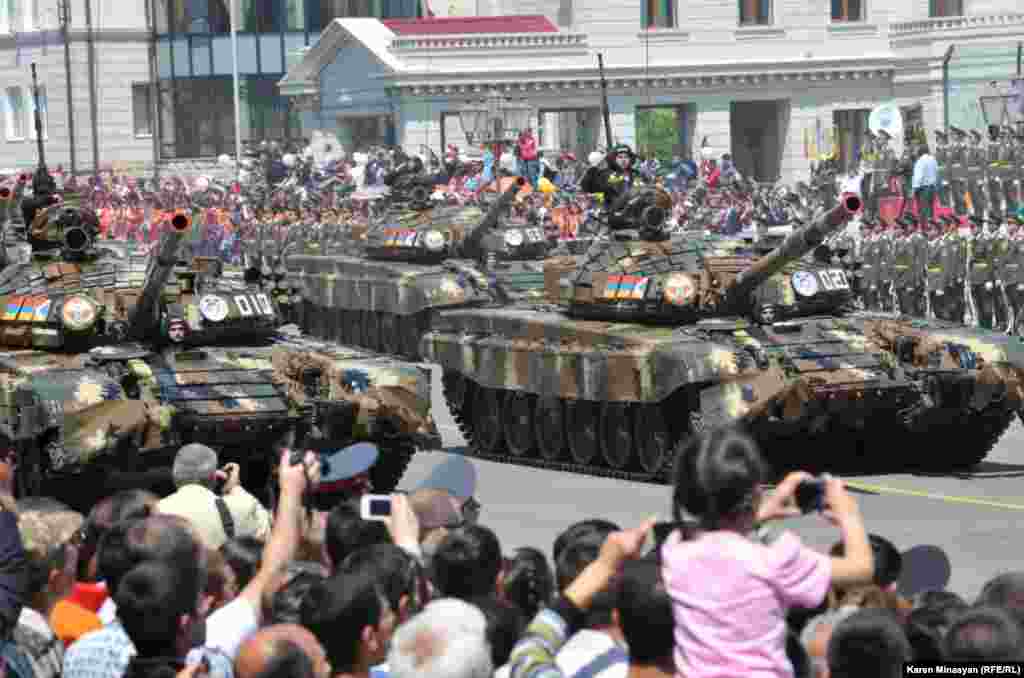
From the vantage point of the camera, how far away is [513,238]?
3525 centimetres

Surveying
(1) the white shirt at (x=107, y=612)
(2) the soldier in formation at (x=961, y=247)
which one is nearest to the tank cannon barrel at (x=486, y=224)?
(2) the soldier in formation at (x=961, y=247)

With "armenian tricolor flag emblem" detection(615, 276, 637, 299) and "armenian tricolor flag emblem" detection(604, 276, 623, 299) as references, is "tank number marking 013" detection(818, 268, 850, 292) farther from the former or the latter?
"armenian tricolor flag emblem" detection(604, 276, 623, 299)

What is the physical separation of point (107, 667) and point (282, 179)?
5062cm

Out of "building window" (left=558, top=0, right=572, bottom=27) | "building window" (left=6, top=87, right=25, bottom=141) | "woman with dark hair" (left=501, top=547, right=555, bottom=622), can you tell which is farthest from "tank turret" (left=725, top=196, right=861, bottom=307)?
"building window" (left=6, top=87, right=25, bottom=141)

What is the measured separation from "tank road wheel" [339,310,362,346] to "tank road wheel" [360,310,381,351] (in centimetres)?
20

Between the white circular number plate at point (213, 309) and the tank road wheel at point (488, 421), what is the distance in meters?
4.83

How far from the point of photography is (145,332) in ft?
69.2

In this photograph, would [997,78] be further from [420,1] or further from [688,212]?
[420,1]

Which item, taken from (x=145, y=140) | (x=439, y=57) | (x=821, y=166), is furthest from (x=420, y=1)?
(x=821, y=166)

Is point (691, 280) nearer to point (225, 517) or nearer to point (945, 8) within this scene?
point (225, 517)

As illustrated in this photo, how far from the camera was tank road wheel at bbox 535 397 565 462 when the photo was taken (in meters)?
24.2

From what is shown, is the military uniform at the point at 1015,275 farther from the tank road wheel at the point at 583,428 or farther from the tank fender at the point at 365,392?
the tank fender at the point at 365,392

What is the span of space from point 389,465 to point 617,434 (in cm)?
283

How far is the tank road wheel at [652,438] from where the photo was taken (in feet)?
72.9
